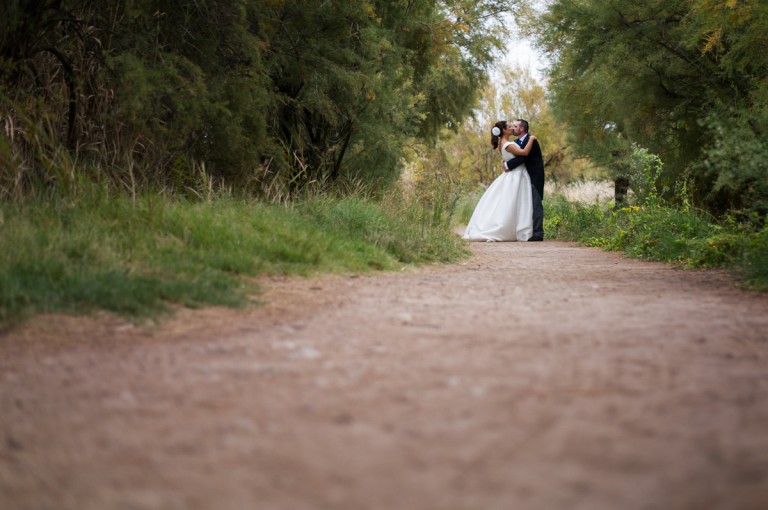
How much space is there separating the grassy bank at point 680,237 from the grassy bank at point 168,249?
277cm

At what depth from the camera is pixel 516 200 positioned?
54.4ft

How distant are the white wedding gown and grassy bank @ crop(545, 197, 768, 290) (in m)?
1.10

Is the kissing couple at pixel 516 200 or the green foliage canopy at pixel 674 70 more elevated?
the green foliage canopy at pixel 674 70

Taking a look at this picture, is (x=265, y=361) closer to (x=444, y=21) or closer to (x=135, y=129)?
(x=135, y=129)

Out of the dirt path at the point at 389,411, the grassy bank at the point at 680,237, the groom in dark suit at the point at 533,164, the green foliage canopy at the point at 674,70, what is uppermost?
the green foliage canopy at the point at 674,70

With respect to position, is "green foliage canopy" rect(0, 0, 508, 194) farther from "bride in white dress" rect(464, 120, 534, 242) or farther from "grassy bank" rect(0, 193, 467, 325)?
"bride in white dress" rect(464, 120, 534, 242)

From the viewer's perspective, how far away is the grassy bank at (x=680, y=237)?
287 inches

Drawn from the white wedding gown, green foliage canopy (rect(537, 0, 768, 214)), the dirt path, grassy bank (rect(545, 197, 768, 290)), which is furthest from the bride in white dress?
the dirt path

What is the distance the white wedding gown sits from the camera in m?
16.5

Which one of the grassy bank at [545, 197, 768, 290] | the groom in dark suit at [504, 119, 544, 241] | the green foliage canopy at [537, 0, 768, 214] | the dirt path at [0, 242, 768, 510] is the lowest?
the dirt path at [0, 242, 768, 510]

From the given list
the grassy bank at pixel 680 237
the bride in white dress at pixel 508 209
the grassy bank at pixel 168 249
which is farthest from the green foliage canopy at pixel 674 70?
the grassy bank at pixel 168 249

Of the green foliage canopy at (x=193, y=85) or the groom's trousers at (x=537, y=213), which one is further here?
the groom's trousers at (x=537, y=213)

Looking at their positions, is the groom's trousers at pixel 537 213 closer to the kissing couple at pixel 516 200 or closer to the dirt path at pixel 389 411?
the kissing couple at pixel 516 200

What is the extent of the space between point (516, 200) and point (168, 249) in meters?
11.2
